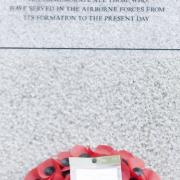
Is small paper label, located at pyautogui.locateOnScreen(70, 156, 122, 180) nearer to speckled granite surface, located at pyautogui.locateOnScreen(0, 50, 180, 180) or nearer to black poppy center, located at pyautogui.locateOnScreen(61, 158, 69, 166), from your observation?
black poppy center, located at pyautogui.locateOnScreen(61, 158, 69, 166)

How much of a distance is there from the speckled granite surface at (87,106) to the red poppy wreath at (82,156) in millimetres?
252

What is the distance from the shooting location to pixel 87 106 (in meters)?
2.59

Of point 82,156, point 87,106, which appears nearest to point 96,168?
point 82,156

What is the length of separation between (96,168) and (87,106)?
0.51m

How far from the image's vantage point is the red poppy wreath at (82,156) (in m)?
2.18

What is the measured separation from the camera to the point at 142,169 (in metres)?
2.31

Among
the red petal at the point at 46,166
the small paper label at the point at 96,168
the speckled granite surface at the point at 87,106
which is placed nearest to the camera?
the small paper label at the point at 96,168

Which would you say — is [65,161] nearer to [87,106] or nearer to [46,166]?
[46,166]

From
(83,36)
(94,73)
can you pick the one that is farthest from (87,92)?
(83,36)

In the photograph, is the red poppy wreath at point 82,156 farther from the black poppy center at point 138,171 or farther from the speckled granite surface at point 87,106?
the speckled granite surface at point 87,106

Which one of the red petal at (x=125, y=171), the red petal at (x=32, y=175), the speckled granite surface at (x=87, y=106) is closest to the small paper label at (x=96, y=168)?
the red petal at (x=125, y=171)

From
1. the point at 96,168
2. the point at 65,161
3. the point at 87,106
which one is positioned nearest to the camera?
the point at 96,168

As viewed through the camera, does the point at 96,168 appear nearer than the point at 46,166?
Yes

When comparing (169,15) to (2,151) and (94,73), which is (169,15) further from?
(2,151)
